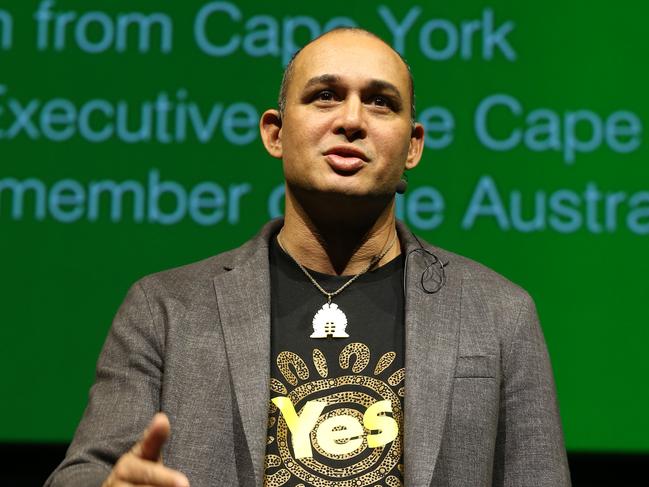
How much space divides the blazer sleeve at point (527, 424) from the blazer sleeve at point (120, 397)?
2.39ft

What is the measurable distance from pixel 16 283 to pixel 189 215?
0.62 meters

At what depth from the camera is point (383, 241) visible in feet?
8.50

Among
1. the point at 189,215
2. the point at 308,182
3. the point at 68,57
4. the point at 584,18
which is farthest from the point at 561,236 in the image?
the point at 68,57

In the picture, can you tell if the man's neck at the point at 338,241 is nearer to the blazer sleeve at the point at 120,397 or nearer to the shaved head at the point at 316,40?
the shaved head at the point at 316,40

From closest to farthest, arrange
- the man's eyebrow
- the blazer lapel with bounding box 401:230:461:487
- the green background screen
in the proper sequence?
the blazer lapel with bounding box 401:230:461:487 < the man's eyebrow < the green background screen

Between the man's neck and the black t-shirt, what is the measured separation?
108mm

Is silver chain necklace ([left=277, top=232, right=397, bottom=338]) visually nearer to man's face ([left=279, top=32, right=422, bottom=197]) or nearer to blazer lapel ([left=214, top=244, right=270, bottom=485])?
blazer lapel ([left=214, top=244, right=270, bottom=485])

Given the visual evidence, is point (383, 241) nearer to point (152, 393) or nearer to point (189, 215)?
point (152, 393)

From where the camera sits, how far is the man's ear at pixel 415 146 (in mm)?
A: 2686

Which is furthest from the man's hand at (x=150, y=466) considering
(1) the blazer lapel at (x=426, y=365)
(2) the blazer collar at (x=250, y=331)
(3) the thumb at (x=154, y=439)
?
(1) the blazer lapel at (x=426, y=365)

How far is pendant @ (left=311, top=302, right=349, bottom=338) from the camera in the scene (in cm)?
238

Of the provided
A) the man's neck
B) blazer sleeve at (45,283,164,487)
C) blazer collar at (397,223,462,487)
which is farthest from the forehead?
blazer sleeve at (45,283,164,487)

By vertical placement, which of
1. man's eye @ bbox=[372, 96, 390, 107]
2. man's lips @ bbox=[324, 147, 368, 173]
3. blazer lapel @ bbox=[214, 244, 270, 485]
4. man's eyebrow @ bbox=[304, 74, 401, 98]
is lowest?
blazer lapel @ bbox=[214, 244, 270, 485]

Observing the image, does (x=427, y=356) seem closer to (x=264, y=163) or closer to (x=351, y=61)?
(x=351, y=61)
